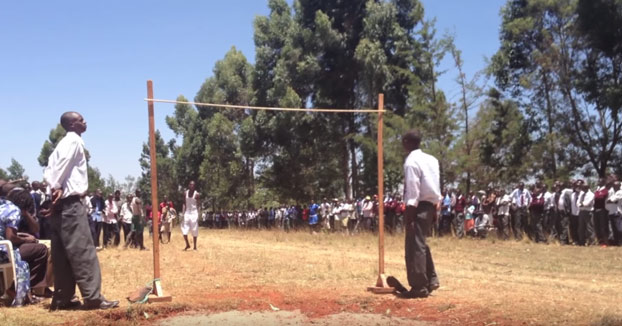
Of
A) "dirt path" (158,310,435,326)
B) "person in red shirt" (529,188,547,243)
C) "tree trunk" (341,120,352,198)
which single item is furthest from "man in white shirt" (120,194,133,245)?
"tree trunk" (341,120,352,198)

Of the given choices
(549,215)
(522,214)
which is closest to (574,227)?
(549,215)

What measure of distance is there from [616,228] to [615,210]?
20.0 inches

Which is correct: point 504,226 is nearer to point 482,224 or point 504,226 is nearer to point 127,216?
point 482,224

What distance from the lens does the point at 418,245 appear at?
762cm

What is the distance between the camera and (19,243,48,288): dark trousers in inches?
309

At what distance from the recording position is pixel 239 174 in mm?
40969

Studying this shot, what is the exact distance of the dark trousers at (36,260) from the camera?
784 cm

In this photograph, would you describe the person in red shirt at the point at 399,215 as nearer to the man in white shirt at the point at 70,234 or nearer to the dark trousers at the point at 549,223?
the dark trousers at the point at 549,223

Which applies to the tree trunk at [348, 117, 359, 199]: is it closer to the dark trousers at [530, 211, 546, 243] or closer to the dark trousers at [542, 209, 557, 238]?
the dark trousers at [530, 211, 546, 243]

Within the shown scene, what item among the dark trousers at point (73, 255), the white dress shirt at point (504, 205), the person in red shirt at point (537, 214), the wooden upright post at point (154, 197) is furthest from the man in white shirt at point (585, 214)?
the dark trousers at point (73, 255)

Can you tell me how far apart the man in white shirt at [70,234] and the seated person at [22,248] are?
27.6 inches

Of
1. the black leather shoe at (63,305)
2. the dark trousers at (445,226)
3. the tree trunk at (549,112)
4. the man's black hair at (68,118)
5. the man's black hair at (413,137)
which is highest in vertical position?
the tree trunk at (549,112)

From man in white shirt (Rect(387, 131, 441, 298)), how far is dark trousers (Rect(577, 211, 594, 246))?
11.2 m

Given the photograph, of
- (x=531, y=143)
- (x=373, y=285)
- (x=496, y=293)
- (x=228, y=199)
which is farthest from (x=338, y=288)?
(x=228, y=199)
